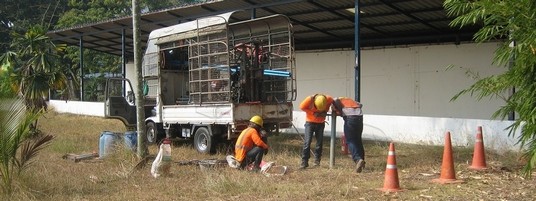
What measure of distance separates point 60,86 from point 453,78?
533 inches

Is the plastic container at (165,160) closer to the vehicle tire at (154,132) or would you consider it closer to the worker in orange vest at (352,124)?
the worker in orange vest at (352,124)

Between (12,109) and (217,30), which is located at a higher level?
(217,30)

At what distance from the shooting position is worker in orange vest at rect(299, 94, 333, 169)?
9.07 meters

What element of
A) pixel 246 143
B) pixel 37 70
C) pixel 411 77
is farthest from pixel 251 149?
pixel 411 77

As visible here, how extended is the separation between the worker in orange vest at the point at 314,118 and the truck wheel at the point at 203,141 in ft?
10.5

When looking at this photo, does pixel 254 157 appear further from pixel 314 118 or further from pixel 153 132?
pixel 153 132

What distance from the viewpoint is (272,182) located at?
759 cm

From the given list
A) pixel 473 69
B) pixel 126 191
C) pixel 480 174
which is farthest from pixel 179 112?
pixel 473 69

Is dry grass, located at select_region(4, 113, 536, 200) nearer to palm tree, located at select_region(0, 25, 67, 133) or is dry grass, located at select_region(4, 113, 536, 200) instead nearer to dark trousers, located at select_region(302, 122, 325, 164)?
dark trousers, located at select_region(302, 122, 325, 164)

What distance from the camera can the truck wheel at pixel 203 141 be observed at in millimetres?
11836

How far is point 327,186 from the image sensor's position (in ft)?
23.6

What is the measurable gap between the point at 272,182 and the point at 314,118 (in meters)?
2.04

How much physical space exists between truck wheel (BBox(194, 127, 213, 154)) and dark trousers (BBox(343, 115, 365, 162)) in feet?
12.8

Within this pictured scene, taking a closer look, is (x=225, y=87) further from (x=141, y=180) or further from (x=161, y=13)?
(x=161, y=13)
